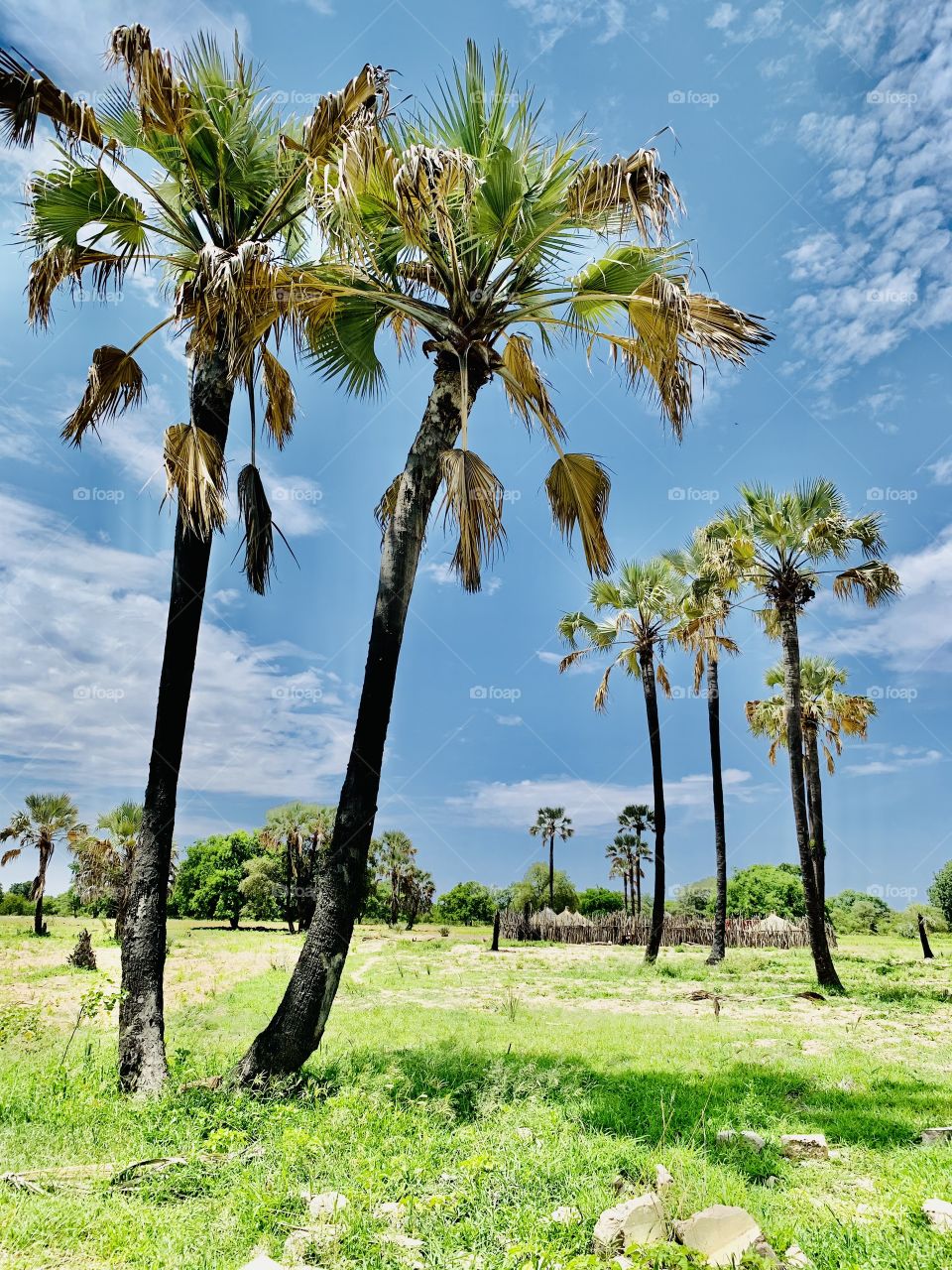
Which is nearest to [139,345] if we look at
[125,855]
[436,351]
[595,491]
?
[436,351]

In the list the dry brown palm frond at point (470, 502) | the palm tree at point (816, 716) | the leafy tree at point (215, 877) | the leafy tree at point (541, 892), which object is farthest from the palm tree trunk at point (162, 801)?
the leafy tree at point (215, 877)

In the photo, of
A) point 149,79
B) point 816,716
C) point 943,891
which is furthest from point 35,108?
point 943,891

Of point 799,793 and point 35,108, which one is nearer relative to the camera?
point 35,108

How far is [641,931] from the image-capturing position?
3431 centimetres

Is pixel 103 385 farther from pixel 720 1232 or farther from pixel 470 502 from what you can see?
pixel 720 1232

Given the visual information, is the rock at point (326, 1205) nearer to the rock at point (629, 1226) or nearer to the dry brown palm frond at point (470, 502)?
the rock at point (629, 1226)

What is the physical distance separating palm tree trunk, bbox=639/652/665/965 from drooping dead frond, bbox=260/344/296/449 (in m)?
14.6

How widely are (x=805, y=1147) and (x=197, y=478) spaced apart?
7.60 m

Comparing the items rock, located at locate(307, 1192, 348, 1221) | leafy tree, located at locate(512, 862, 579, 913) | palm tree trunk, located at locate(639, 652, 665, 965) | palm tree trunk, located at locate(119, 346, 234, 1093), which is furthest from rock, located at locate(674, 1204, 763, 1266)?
leafy tree, located at locate(512, 862, 579, 913)

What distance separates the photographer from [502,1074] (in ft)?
23.2

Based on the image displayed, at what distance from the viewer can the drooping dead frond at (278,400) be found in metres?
9.70

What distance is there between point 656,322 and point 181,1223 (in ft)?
26.5

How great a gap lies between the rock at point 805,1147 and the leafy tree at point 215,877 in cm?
5077

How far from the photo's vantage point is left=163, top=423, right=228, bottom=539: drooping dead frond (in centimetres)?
762
